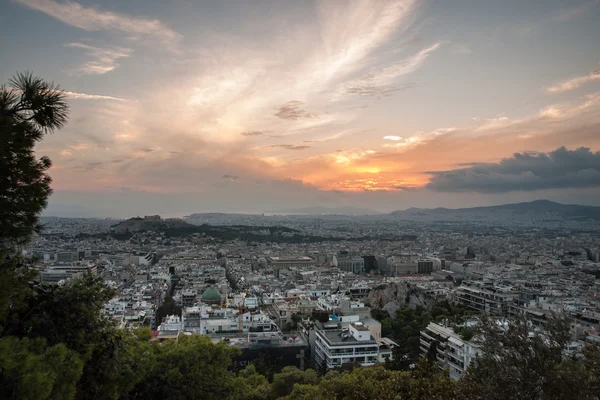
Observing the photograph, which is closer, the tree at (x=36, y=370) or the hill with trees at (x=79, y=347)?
the tree at (x=36, y=370)

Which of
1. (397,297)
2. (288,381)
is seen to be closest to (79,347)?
(288,381)

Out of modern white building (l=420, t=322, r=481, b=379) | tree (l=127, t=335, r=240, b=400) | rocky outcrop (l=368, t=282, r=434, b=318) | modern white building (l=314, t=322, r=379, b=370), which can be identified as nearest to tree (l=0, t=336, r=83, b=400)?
tree (l=127, t=335, r=240, b=400)

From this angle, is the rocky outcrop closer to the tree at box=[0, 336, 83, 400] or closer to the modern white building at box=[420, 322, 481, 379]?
the modern white building at box=[420, 322, 481, 379]

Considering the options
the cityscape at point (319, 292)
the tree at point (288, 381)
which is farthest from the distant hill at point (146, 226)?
the tree at point (288, 381)

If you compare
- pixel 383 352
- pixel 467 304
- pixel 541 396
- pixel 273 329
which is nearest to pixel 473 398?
pixel 541 396

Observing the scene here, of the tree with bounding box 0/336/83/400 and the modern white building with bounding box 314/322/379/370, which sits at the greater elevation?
the tree with bounding box 0/336/83/400

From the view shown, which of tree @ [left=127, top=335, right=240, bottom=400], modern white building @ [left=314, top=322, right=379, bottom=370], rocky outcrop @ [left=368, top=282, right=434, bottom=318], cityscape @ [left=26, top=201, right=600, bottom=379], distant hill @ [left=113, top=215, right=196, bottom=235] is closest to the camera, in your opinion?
tree @ [left=127, top=335, right=240, bottom=400]

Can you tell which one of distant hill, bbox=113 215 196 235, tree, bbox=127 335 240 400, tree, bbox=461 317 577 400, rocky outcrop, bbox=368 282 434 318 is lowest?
rocky outcrop, bbox=368 282 434 318

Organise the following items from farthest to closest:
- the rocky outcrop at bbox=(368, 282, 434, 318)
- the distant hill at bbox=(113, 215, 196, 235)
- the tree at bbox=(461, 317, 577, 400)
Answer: the distant hill at bbox=(113, 215, 196, 235) < the rocky outcrop at bbox=(368, 282, 434, 318) < the tree at bbox=(461, 317, 577, 400)

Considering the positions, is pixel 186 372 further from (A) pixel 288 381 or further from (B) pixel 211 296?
(B) pixel 211 296

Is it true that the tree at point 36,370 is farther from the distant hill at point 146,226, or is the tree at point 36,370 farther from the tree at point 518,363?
the distant hill at point 146,226
